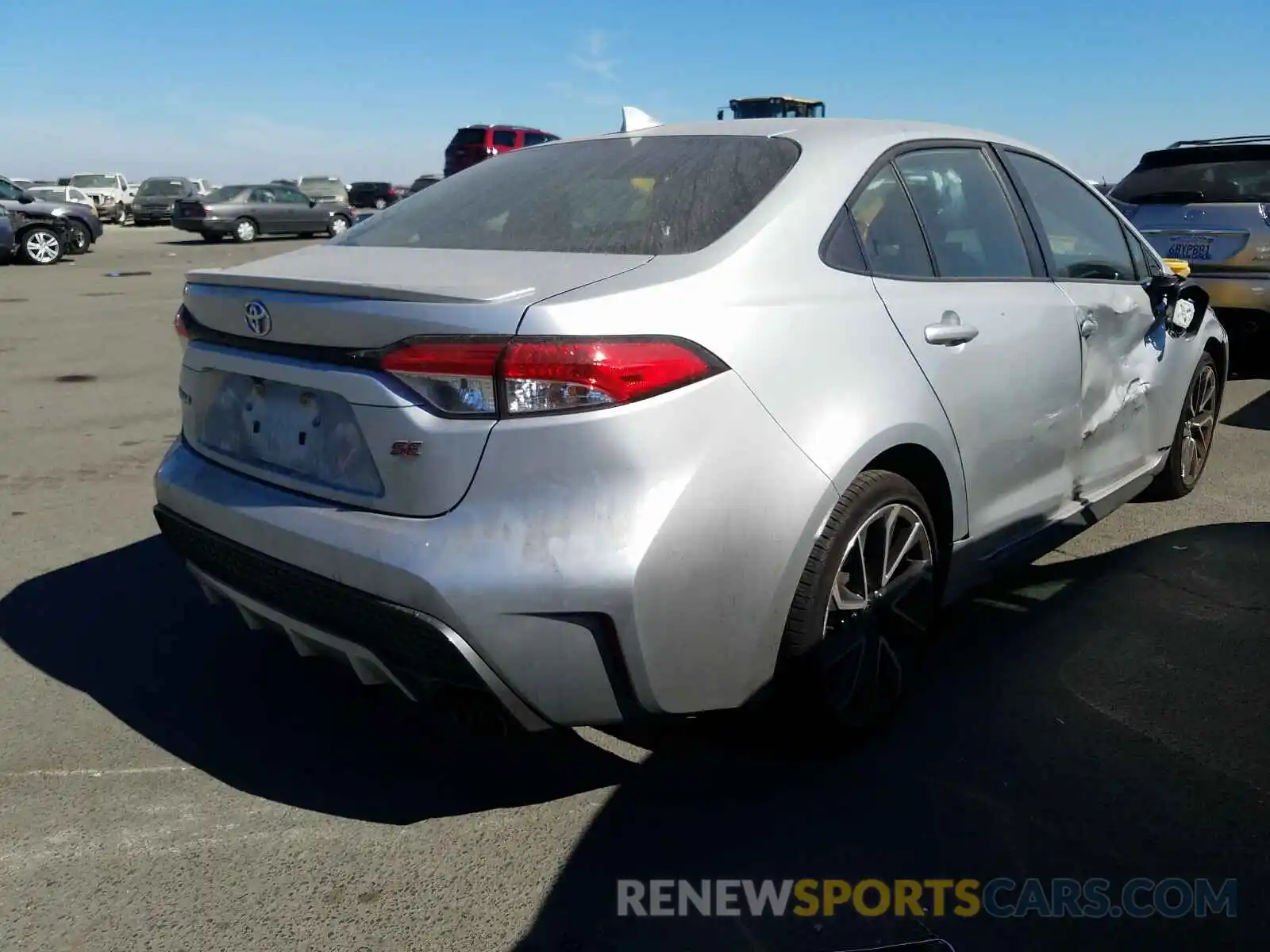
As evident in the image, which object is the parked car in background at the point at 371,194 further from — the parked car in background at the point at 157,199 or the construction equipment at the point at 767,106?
the construction equipment at the point at 767,106

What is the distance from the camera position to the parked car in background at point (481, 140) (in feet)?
80.0

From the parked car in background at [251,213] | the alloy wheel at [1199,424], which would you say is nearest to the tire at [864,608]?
the alloy wheel at [1199,424]

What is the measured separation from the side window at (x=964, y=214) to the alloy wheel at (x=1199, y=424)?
178 cm

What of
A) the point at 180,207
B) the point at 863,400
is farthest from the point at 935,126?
the point at 180,207

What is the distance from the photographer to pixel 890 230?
2961 millimetres

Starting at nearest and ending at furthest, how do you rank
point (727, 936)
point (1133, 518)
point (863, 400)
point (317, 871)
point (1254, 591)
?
point (727, 936)
point (317, 871)
point (863, 400)
point (1254, 591)
point (1133, 518)

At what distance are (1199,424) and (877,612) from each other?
2.94 metres

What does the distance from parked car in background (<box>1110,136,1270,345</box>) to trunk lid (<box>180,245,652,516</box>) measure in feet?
20.5

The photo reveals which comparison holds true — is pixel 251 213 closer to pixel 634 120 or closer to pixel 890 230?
pixel 634 120

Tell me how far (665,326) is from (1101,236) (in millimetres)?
2458

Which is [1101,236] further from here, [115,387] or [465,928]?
[115,387]

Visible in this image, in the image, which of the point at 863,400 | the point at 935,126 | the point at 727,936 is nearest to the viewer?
the point at 727,936

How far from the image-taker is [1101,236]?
3994 millimetres

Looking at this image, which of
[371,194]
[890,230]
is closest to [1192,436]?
[890,230]
